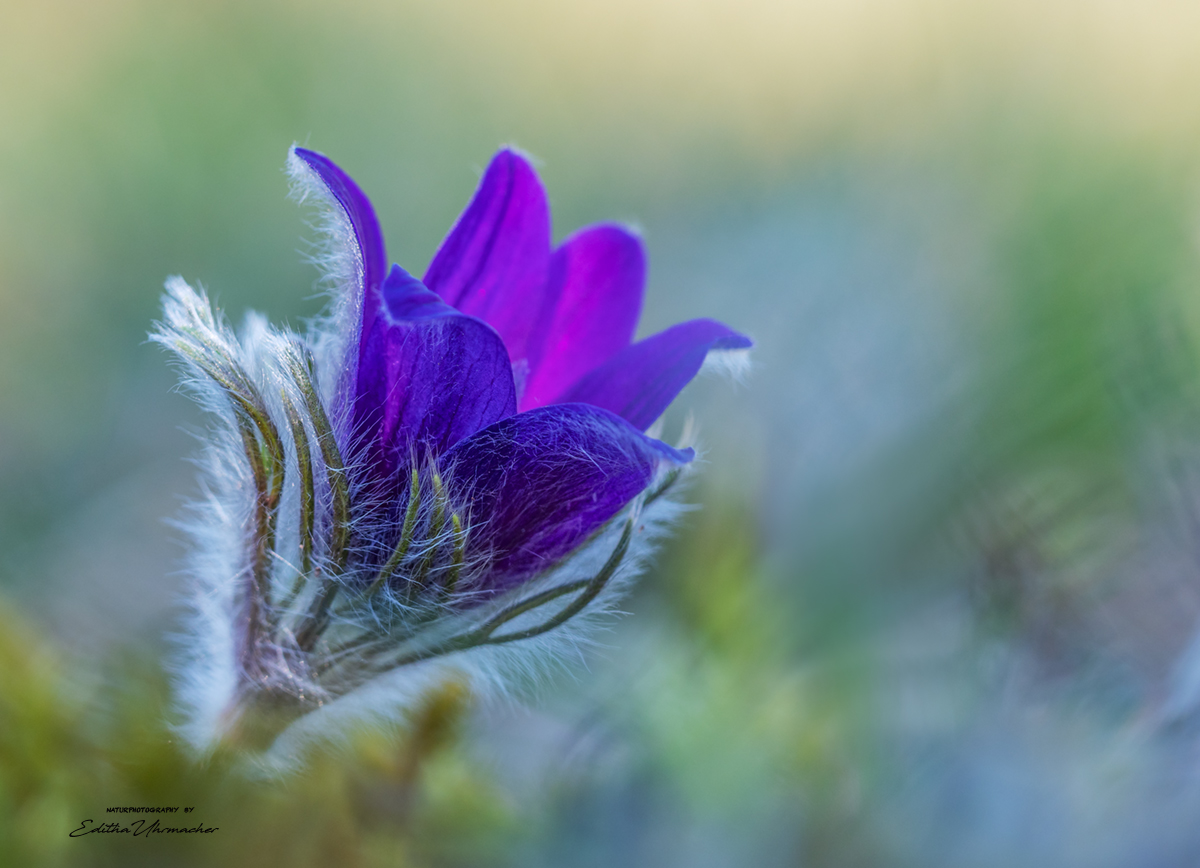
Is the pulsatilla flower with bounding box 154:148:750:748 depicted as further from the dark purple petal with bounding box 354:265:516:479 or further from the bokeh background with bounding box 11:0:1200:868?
the bokeh background with bounding box 11:0:1200:868

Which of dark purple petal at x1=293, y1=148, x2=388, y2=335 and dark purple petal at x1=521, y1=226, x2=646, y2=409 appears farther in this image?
dark purple petal at x1=521, y1=226, x2=646, y2=409

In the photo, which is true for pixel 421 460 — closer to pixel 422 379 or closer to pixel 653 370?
pixel 422 379

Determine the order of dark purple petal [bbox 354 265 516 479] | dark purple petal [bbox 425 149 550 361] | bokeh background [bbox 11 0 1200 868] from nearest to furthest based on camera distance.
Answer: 1. dark purple petal [bbox 354 265 516 479]
2. dark purple petal [bbox 425 149 550 361]
3. bokeh background [bbox 11 0 1200 868]

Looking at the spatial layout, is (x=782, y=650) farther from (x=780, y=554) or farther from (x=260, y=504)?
(x=260, y=504)

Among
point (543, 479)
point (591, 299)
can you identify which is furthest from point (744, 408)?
point (543, 479)

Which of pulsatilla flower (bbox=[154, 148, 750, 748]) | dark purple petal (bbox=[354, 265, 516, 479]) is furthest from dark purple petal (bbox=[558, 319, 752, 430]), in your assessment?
dark purple petal (bbox=[354, 265, 516, 479])

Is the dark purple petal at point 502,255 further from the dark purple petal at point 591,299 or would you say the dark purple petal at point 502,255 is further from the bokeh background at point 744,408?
the bokeh background at point 744,408

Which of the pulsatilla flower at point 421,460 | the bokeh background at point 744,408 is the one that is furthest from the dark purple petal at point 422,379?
the bokeh background at point 744,408

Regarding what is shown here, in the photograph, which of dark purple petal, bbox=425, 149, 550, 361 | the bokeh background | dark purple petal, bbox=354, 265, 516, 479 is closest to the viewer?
dark purple petal, bbox=354, 265, 516, 479
